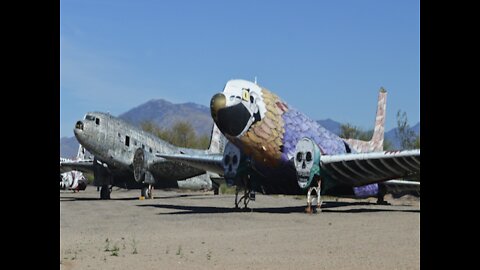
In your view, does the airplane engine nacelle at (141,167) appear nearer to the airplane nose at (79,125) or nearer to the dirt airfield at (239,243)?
the airplane nose at (79,125)

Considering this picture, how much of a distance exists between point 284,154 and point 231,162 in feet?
11.3

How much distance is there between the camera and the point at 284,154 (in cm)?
2702

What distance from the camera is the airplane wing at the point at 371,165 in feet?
87.2

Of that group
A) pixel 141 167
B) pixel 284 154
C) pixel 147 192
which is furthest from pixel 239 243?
pixel 147 192

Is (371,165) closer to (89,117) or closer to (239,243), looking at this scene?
(239,243)

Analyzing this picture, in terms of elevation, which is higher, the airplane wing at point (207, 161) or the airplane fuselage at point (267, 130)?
the airplane fuselage at point (267, 130)

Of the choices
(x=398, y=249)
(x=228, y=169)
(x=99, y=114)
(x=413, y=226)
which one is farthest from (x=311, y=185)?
(x=99, y=114)

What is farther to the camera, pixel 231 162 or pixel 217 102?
pixel 231 162

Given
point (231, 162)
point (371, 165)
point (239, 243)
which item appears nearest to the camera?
point (239, 243)

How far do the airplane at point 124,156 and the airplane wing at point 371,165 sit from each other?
1763 centimetres

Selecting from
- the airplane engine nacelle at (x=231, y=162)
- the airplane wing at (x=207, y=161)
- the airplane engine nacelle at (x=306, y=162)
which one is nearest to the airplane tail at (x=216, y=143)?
the airplane wing at (x=207, y=161)
